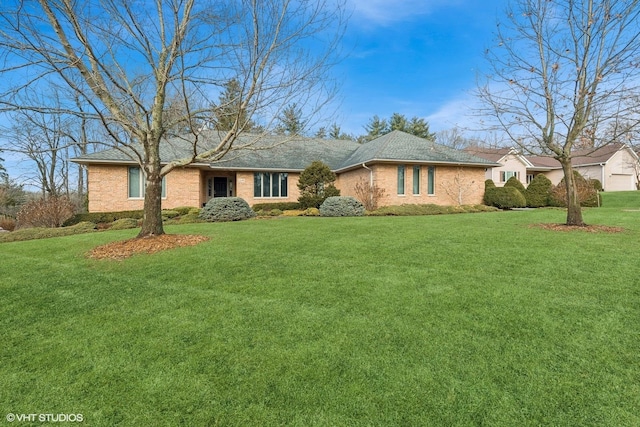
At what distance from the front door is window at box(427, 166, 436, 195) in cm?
1270

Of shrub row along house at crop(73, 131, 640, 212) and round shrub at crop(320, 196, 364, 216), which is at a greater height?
shrub row along house at crop(73, 131, 640, 212)

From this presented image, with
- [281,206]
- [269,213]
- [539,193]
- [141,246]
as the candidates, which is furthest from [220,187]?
[539,193]

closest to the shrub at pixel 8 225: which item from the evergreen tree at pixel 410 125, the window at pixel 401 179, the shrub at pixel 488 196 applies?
the window at pixel 401 179

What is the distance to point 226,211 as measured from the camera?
1411 centimetres

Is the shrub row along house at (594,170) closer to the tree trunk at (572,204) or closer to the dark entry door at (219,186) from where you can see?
the tree trunk at (572,204)

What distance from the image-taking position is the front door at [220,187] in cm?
2061

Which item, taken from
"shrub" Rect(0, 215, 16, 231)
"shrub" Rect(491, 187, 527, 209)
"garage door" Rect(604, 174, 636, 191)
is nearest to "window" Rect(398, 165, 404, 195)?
"shrub" Rect(491, 187, 527, 209)

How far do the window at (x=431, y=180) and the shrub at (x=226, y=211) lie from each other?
10830mm

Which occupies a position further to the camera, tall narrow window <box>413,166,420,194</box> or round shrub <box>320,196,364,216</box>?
tall narrow window <box>413,166,420,194</box>

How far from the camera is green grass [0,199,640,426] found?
7.14 feet

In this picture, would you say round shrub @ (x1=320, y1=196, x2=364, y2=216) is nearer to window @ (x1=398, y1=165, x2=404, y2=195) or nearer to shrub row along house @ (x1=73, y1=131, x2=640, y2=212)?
shrub row along house @ (x1=73, y1=131, x2=640, y2=212)

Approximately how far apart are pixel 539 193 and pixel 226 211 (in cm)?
1976

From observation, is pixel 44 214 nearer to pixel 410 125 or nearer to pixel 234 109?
pixel 234 109

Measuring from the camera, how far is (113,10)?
6523mm
